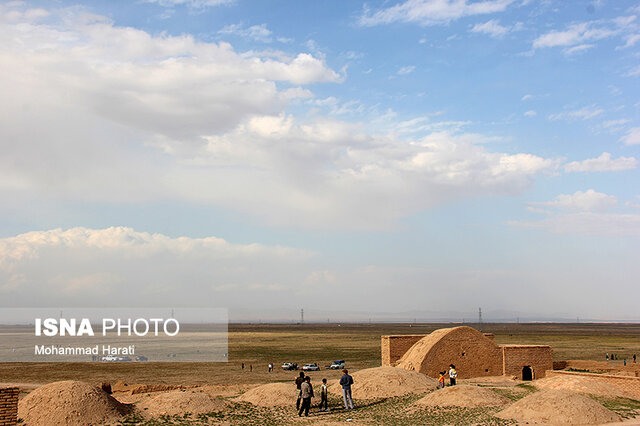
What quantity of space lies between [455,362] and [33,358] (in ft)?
201

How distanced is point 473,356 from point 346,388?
47.3ft

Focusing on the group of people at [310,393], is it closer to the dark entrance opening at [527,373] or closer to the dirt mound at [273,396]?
the dirt mound at [273,396]

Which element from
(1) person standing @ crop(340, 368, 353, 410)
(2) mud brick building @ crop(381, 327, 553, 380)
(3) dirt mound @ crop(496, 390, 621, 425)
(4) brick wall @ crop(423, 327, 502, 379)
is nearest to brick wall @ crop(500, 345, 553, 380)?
(2) mud brick building @ crop(381, 327, 553, 380)

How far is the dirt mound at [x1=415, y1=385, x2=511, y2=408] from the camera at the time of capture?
914 inches

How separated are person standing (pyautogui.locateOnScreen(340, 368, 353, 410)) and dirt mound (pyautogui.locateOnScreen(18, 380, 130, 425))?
9.06 meters

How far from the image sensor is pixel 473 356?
3522 centimetres

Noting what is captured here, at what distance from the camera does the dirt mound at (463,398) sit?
76.2 ft

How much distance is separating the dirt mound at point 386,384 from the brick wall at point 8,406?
15.3 m

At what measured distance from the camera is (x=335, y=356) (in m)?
73.9

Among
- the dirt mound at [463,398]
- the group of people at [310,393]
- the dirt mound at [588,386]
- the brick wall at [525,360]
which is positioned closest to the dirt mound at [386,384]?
the group of people at [310,393]

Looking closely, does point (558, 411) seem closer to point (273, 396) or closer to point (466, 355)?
point (273, 396)

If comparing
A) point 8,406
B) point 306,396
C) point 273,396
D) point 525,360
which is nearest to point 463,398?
point 306,396

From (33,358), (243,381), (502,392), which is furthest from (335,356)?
(502,392)

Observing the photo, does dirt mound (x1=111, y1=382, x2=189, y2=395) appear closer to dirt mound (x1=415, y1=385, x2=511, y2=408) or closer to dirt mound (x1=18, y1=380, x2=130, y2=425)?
dirt mound (x1=18, y1=380, x2=130, y2=425)
